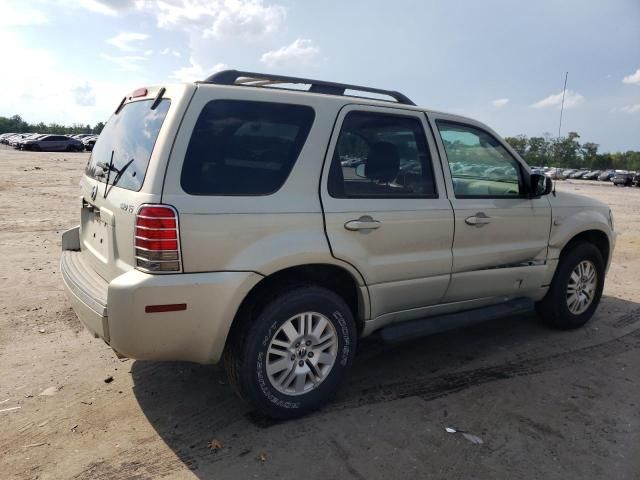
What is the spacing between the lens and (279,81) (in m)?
3.44

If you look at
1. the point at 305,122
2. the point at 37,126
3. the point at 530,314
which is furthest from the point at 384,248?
the point at 37,126

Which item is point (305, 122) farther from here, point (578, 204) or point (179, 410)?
point (578, 204)

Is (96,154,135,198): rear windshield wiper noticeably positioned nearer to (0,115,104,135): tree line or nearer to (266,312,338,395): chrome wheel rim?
(266,312,338,395): chrome wheel rim

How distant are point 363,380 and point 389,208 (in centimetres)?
132

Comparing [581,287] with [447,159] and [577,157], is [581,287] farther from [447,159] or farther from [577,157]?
[577,157]

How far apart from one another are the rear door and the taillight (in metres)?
0.94

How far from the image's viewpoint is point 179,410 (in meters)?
3.30

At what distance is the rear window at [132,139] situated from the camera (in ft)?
9.45

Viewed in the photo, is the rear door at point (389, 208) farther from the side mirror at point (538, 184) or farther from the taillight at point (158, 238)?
the side mirror at point (538, 184)

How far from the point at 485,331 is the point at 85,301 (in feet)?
11.7

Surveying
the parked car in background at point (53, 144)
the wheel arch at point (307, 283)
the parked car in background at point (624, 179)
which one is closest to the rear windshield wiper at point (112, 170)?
the wheel arch at point (307, 283)

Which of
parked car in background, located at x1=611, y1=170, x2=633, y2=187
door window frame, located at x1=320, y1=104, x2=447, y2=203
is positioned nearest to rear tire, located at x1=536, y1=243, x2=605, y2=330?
door window frame, located at x1=320, y1=104, x2=447, y2=203

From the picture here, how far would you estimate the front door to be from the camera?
3854 millimetres

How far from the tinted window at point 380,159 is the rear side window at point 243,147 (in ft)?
1.09
